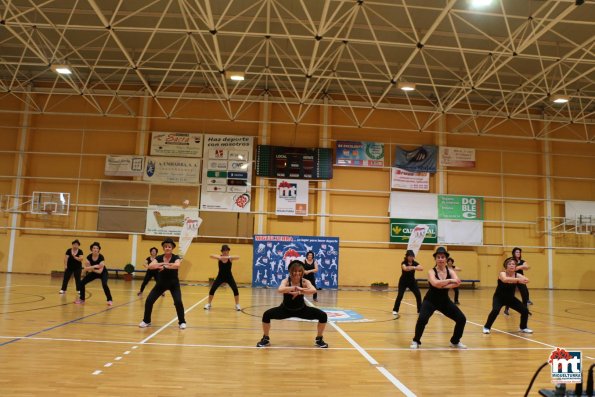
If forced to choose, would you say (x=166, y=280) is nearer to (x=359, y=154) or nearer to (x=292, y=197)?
(x=292, y=197)

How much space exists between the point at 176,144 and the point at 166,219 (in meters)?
3.62

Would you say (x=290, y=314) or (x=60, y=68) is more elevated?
(x=60, y=68)

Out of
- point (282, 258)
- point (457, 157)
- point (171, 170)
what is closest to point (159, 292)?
point (282, 258)

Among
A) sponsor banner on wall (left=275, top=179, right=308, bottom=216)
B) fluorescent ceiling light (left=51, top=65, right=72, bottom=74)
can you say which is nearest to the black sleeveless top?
fluorescent ceiling light (left=51, top=65, right=72, bottom=74)

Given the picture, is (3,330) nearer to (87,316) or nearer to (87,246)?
(87,316)

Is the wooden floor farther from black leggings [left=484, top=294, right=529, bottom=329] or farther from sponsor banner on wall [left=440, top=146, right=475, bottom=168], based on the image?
sponsor banner on wall [left=440, top=146, right=475, bottom=168]

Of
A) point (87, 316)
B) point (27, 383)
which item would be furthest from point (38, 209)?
point (27, 383)

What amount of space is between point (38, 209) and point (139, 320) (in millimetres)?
14346

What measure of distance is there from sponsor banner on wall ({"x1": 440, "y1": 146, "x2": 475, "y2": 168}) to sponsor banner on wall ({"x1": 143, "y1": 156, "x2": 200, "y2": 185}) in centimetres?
1191

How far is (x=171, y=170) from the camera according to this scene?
20.5m

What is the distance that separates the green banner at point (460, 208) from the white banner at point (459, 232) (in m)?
0.26

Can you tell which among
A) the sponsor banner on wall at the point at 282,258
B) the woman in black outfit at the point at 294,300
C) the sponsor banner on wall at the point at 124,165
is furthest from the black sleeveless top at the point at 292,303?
the sponsor banner on wall at the point at 124,165

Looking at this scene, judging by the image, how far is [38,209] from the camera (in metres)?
20.1

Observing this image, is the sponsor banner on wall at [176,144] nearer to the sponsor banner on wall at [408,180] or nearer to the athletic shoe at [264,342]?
the sponsor banner on wall at [408,180]
